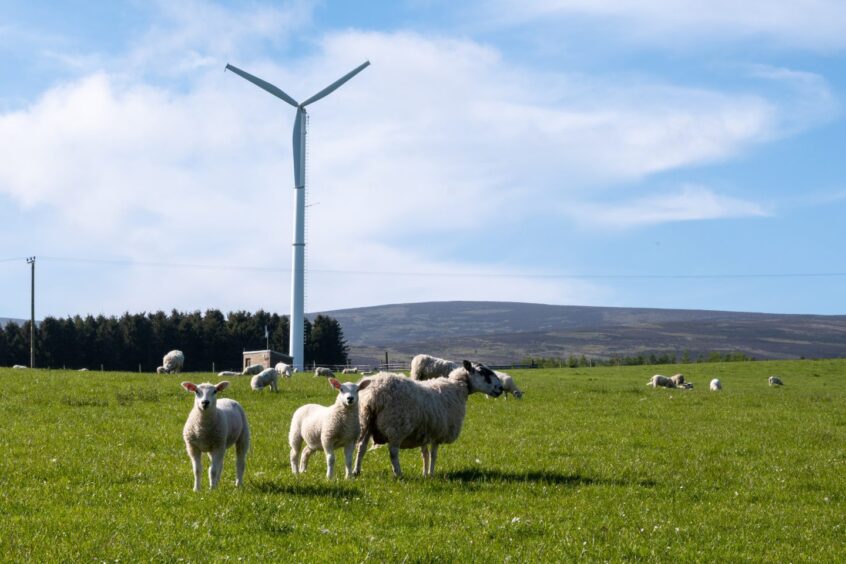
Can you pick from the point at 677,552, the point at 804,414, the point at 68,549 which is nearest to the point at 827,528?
the point at 677,552

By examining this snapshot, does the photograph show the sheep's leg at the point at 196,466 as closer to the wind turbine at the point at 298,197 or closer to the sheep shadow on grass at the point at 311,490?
the sheep shadow on grass at the point at 311,490

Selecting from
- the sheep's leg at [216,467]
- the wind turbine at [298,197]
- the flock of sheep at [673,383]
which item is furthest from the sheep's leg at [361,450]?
the wind turbine at [298,197]

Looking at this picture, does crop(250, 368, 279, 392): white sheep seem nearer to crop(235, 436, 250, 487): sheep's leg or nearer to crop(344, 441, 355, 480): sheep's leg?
crop(344, 441, 355, 480): sheep's leg

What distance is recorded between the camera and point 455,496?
11.9 metres

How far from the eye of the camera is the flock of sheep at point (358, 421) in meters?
11.9

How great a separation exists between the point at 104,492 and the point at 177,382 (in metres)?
23.1

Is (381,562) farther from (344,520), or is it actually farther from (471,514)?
(471,514)

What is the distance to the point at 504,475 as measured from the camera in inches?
563

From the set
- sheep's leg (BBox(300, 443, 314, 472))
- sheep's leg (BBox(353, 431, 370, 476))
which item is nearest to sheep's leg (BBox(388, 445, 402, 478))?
sheep's leg (BBox(353, 431, 370, 476))

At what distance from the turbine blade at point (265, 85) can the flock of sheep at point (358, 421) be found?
192ft

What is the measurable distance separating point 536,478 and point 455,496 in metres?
2.68

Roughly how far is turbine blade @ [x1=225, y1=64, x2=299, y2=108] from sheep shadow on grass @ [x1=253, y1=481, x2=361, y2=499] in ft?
204

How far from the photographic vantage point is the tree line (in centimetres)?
10056

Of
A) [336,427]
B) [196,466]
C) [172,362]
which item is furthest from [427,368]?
[172,362]
